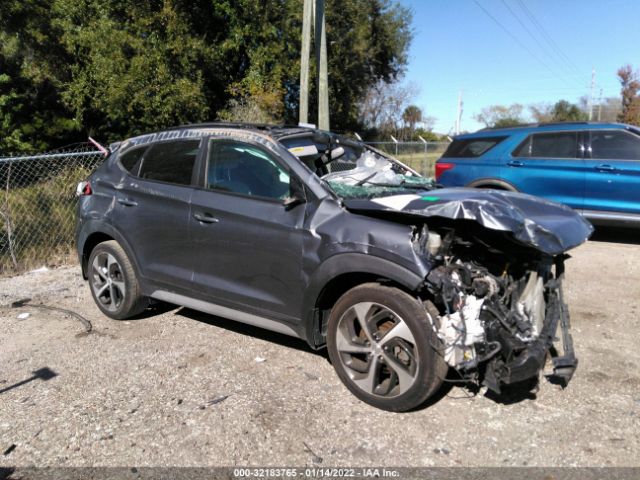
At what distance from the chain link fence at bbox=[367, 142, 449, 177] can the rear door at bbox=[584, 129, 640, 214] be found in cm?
761

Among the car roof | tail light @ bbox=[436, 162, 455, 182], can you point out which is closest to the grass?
tail light @ bbox=[436, 162, 455, 182]

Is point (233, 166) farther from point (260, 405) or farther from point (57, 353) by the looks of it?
point (57, 353)

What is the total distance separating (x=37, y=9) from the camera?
18.4 meters

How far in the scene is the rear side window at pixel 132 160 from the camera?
5013mm

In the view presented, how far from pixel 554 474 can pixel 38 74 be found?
1025 inches

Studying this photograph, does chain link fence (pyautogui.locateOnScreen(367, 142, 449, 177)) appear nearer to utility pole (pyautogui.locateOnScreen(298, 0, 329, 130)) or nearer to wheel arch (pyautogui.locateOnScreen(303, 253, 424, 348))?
utility pole (pyautogui.locateOnScreen(298, 0, 329, 130))

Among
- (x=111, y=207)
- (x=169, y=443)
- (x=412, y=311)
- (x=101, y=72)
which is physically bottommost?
(x=169, y=443)

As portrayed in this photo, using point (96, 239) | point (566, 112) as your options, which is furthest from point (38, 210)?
point (566, 112)

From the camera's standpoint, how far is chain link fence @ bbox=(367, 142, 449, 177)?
15445mm

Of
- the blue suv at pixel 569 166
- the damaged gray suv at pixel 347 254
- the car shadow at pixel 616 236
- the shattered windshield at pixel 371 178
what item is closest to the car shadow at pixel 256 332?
the damaged gray suv at pixel 347 254

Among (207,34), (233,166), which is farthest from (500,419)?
(207,34)

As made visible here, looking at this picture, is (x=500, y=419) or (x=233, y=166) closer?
(x=500, y=419)

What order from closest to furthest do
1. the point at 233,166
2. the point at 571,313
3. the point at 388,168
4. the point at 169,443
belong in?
the point at 169,443 → the point at 233,166 → the point at 388,168 → the point at 571,313

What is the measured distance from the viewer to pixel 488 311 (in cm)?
323
